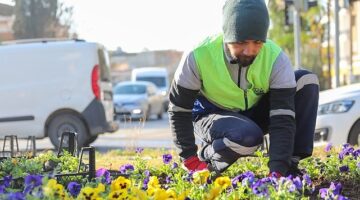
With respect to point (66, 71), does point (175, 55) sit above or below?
below

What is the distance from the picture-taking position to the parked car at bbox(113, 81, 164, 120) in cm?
2669

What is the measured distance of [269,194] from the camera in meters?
3.20

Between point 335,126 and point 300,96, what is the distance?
4.17 metres

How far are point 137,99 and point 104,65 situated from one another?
13601 millimetres

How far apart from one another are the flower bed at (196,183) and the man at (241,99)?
19 cm

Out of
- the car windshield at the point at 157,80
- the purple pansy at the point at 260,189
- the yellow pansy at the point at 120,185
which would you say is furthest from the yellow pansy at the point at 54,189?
the car windshield at the point at 157,80

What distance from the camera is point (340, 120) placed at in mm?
8562

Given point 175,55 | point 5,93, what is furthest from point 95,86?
point 175,55

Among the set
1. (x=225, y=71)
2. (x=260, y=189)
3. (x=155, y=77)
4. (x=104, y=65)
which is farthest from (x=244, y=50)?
(x=155, y=77)

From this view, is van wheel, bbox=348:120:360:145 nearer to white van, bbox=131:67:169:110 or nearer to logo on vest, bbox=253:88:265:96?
logo on vest, bbox=253:88:265:96

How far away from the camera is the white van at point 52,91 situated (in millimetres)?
12477

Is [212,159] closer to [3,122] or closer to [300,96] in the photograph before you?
[300,96]

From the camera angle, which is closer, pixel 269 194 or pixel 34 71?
pixel 269 194

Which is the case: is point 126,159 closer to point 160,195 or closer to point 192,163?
point 192,163
